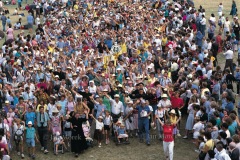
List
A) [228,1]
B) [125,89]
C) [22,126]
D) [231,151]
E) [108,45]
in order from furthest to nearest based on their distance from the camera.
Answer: [228,1] < [108,45] < [125,89] < [22,126] < [231,151]

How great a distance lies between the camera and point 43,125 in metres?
13.8

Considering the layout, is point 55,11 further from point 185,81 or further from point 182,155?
point 182,155

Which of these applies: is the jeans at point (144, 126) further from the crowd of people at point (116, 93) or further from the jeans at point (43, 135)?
the jeans at point (43, 135)

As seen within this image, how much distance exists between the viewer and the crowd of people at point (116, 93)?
13.3 meters

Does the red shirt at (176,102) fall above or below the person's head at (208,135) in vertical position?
above

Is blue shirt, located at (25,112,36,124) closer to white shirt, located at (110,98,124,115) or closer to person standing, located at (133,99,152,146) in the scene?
white shirt, located at (110,98,124,115)

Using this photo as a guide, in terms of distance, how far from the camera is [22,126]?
531 inches

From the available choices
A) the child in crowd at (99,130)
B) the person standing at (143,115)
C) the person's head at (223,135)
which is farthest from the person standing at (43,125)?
the person's head at (223,135)

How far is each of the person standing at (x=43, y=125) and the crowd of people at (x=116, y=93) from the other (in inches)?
1.3

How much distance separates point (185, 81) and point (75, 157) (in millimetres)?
5255

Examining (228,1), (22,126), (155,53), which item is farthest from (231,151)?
(228,1)

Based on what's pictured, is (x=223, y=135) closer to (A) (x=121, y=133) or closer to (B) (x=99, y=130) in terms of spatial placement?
(A) (x=121, y=133)

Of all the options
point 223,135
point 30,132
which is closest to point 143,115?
point 223,135

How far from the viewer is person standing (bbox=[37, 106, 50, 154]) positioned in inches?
539
